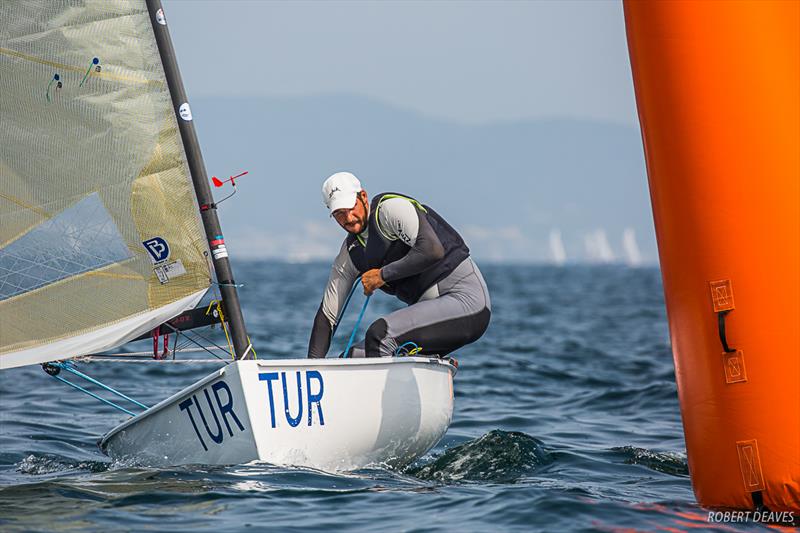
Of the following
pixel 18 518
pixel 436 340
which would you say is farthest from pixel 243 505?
pixel 436 340

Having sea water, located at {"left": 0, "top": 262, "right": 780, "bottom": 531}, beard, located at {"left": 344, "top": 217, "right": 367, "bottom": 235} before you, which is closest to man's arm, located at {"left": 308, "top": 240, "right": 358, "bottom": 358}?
beard, located at {"left": 344, "top": 217, "right": 367, "bottom": 235}

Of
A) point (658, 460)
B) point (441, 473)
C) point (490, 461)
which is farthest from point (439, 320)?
point (658, 460)

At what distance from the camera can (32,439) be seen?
307 inches

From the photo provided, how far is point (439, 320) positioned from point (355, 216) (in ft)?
2.51

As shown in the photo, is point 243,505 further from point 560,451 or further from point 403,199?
point 560,451

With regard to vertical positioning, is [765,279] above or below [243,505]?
above

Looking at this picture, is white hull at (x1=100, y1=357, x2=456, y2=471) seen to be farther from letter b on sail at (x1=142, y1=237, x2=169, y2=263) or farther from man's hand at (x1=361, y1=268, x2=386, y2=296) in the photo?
letter b on sail at (x1=142, y1=237, x2=169, y2=263)

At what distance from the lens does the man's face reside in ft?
19.9

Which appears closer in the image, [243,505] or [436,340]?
[243,505]

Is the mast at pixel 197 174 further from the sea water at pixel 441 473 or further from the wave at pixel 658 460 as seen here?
the wave at pixel 658 460

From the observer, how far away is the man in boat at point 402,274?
6.02 m

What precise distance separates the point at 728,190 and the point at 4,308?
389 cm

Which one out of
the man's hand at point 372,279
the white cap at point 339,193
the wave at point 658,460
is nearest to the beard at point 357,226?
the white cap at point 339,193

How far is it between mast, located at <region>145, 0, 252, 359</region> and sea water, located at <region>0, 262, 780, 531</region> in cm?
94
